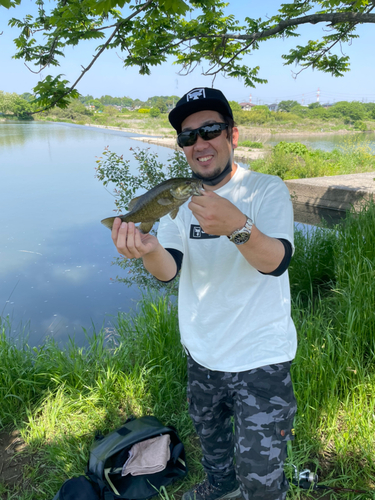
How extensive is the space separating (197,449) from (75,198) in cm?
1202

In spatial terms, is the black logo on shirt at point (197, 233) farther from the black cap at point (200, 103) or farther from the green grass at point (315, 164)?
the green grass at point (315, 164)

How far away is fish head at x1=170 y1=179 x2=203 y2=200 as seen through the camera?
5.98 ft

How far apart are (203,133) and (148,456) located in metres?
2.49

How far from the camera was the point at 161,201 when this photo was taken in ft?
6.34

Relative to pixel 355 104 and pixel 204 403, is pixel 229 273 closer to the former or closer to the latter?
pixel 204 403

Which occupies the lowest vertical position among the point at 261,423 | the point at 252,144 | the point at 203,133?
the point at 261,423

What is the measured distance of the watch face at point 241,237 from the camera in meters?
1.53

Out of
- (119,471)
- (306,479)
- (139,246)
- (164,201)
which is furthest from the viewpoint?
(119,471)

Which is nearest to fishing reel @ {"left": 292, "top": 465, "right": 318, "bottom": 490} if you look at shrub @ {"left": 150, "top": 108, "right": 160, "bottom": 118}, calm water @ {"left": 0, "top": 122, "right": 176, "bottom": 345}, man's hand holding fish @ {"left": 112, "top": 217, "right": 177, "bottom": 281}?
man's hand holding fish @ {"left": 112, "top": 217, "right": 177, "bottom": 281}

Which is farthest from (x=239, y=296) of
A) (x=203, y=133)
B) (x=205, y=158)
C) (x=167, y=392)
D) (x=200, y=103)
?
(x=167, y=392)

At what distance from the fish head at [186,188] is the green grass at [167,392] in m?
2.09

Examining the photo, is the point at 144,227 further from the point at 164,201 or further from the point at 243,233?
the point at 243,233

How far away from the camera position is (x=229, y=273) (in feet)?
6.43

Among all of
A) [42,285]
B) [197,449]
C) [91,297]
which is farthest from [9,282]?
[197,449]
